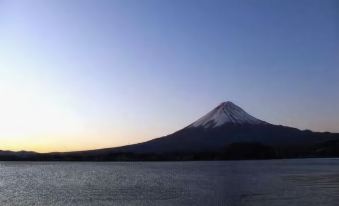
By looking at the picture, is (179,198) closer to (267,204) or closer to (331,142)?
(267,204)

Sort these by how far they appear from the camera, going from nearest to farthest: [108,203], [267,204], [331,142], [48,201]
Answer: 1. [267,204]
2. [108,203]
3. [48,201]
4. [331,142]

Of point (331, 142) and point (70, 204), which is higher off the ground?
point (331, 142)

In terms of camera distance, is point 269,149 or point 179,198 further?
point 269,149

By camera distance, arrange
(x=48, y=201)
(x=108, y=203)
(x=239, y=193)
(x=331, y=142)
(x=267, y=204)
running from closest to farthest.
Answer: (x=267, y=204), (x=108, y=203), (x=48, y=201), (x=239, y=193), (x=331, y=142)

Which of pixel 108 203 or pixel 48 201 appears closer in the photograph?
pixel 108 203

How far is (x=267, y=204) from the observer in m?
22.4

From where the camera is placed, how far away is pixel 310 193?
26.4 meters

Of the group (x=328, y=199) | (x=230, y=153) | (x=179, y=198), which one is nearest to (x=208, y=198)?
(x=179, y=198)

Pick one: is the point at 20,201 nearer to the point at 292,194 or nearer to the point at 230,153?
the point at 292,194

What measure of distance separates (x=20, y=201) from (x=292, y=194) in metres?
13.4

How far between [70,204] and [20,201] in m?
3.34

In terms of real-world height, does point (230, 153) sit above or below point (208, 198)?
above

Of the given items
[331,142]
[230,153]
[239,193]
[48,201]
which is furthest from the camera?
[331,142]

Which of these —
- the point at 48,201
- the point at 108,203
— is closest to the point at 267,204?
the point at 108,203
